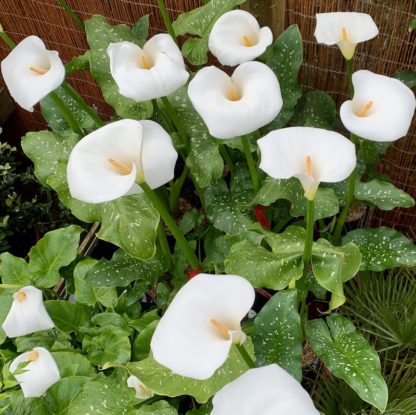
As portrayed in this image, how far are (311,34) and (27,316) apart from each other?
695 mm

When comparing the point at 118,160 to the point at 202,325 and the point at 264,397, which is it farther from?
the point at 264,397

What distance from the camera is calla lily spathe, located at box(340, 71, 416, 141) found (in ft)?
2.24

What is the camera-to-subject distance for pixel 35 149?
3.40 ft

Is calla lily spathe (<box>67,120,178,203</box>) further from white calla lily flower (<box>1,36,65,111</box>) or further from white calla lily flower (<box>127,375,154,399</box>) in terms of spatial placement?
white calla lily flower (<box>127,375,154,399</box>)

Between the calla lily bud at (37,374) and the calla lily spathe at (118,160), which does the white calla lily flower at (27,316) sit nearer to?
the calla lily bud at (37,374)

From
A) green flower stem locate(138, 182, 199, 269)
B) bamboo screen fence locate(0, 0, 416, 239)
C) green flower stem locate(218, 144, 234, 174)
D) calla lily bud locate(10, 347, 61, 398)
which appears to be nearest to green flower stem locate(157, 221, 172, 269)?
green flower stem locate(138, 182, 199, 269)

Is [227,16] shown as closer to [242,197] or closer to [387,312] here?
[242,197]

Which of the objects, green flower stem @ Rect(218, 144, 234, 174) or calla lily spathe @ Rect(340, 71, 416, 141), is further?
green flower stem @ Rect(218, 144, 234, 174)

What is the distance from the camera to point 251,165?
3.04ft

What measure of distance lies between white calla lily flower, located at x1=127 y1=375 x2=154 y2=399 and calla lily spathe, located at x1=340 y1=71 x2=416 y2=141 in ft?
1.61

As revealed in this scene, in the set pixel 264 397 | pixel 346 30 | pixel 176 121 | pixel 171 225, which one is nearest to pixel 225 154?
pixel 176 121

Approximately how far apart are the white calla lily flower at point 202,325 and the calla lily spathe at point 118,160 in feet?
0.51

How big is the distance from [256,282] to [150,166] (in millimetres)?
238

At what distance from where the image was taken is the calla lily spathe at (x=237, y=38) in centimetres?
81
